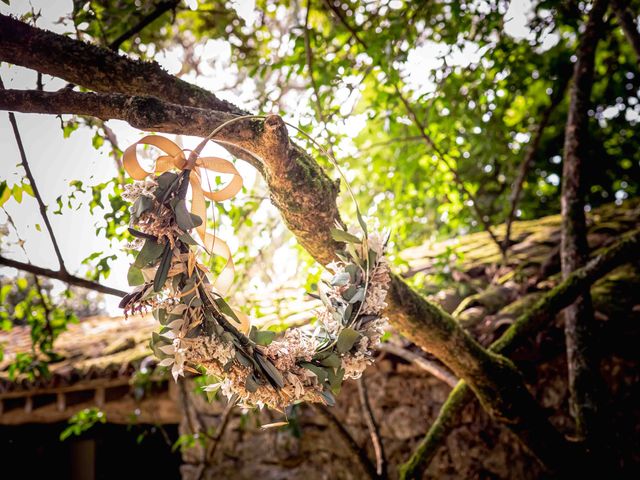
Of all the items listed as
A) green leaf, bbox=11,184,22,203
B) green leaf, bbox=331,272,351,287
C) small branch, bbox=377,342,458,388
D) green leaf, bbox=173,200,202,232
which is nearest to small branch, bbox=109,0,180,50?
green leaf, bbox=11,184,22,203

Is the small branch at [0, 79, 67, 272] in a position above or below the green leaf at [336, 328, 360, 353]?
above

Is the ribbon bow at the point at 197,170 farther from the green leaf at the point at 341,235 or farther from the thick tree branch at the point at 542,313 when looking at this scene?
the thick tree branch at the point at 542,313

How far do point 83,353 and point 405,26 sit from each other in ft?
11.0

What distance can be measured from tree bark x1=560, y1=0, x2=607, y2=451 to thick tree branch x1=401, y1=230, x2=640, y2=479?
0.18m

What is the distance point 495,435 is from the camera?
2.56m

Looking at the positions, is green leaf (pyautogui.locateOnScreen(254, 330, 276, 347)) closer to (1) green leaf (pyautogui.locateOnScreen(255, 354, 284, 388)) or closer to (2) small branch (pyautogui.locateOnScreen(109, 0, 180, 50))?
(1) green leaf (pyautogui.locateOnScreen(255, 354, 284, 388))

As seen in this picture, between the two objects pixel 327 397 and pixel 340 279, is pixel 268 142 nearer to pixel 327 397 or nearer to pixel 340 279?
pixel 340 279

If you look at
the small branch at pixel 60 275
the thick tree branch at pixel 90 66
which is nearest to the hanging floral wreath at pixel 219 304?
the thick tree branch at pixel 90 66

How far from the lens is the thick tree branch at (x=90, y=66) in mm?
1073

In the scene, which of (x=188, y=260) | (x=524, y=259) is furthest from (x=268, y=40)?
(x=188, y=260)

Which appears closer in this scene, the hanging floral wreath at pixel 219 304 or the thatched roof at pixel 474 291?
the hanging floral wreath at pixel 219 304

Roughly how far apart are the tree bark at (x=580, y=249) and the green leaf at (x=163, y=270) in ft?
5.89

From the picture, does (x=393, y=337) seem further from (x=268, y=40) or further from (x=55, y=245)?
(x=268, y=40)

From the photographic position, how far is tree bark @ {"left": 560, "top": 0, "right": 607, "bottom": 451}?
6.21ft
